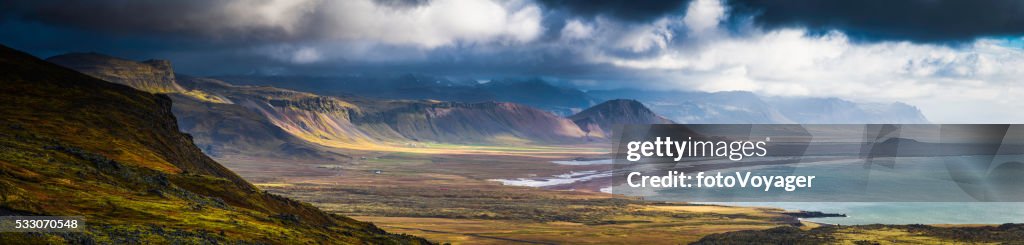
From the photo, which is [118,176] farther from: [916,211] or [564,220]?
[916,211]

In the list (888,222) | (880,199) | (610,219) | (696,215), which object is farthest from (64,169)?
Answer: (880,199)

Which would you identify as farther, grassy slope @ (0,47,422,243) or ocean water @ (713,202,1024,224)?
ocean water @ (713,202,1024,224)

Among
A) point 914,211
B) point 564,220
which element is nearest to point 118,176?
point 564,220

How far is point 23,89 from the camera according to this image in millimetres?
110875

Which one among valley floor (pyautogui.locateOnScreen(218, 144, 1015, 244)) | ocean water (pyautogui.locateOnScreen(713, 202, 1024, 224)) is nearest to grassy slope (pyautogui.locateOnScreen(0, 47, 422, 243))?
valley floor (pyautogui.locateOnScreen(218, 144, 1015, 244))

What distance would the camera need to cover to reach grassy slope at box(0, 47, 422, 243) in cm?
5409

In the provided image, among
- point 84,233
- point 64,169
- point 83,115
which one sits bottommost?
point 84,233

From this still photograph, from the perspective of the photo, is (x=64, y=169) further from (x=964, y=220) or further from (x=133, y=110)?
(x=964, y=220)

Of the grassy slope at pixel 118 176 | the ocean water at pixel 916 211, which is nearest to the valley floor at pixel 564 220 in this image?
the ocean water at pixel 916 211

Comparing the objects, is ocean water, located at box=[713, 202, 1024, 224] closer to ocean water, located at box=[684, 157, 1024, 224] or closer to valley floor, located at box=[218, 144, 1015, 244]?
ocean water, located at box=[684, 157, 1024, 224]

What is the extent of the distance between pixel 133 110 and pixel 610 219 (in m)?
76.3

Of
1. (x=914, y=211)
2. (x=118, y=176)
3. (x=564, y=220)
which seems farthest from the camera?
(x=914, y=211)

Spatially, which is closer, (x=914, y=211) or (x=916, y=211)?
(x=914, y=211)

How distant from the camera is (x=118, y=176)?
72.1 m
